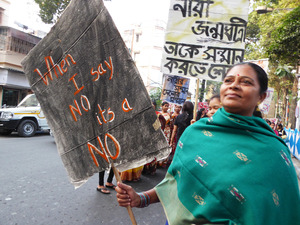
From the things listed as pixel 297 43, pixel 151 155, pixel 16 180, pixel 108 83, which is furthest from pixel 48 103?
pixel 297 43

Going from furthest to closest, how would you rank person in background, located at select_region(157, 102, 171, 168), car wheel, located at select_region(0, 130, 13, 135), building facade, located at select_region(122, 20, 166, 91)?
building facade, located at select_region(122, 20, 166, 91) → car wheel, located at select_region(0, 130, 13, 135) → person in background, located at select_region(157, 102, 171, 168)

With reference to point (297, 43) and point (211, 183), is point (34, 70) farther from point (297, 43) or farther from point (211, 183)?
point (297, 43)

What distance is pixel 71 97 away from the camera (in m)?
1.52

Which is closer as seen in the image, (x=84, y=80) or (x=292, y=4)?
(x=84, y=80)

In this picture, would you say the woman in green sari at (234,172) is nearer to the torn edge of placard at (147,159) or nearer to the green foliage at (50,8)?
the torn edge of placard at (147,159)

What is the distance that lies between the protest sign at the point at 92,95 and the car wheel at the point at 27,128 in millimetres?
8822

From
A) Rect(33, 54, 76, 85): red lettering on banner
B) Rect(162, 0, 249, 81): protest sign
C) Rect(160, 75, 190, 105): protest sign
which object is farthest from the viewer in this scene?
Rect(160, 75, 190, 105): protest sign

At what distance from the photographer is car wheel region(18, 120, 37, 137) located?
9.35 meters

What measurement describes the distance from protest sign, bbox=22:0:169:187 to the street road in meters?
1.68

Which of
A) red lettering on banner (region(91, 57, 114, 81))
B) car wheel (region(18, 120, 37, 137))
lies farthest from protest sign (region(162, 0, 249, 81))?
car wheel (region(18, 120, 37, 137))

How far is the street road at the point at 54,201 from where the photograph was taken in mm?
2926

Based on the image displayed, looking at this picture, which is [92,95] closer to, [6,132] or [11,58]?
[6,132]

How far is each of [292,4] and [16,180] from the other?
453 inches

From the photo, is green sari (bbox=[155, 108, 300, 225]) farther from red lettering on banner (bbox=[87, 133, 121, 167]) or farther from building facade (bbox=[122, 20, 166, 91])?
building facade (bbox=[122, 20, 166, 91])
